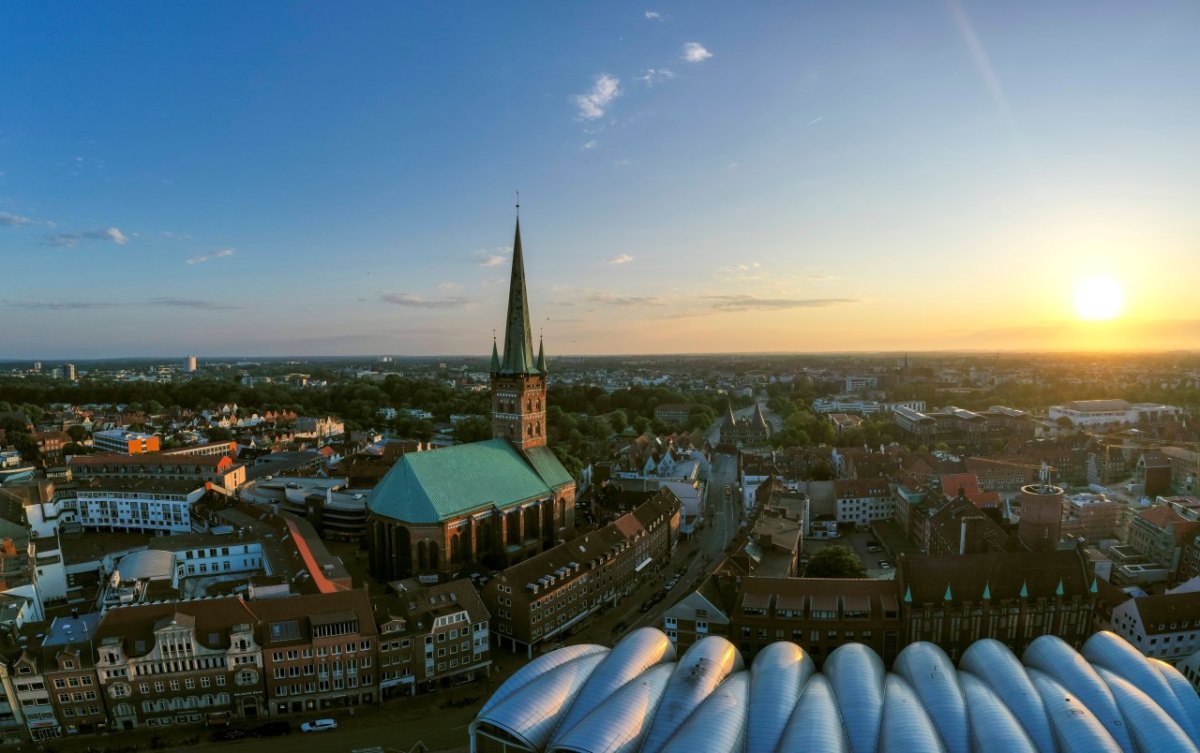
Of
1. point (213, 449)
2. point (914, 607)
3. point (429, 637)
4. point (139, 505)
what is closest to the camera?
point (429, 637)

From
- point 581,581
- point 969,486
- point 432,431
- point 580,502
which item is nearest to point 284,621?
point 581,581

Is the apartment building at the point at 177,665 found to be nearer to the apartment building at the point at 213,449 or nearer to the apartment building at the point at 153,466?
the apartment building at the point at 153,466

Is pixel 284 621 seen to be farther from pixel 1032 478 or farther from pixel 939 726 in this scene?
pixel 1032 478

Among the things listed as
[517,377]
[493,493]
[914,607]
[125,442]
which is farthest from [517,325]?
[125,442]

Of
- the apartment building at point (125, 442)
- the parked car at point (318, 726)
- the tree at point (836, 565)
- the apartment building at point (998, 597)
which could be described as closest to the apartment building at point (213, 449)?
the apartment building at point (125, 442)

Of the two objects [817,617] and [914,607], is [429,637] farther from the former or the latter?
[914,607]
